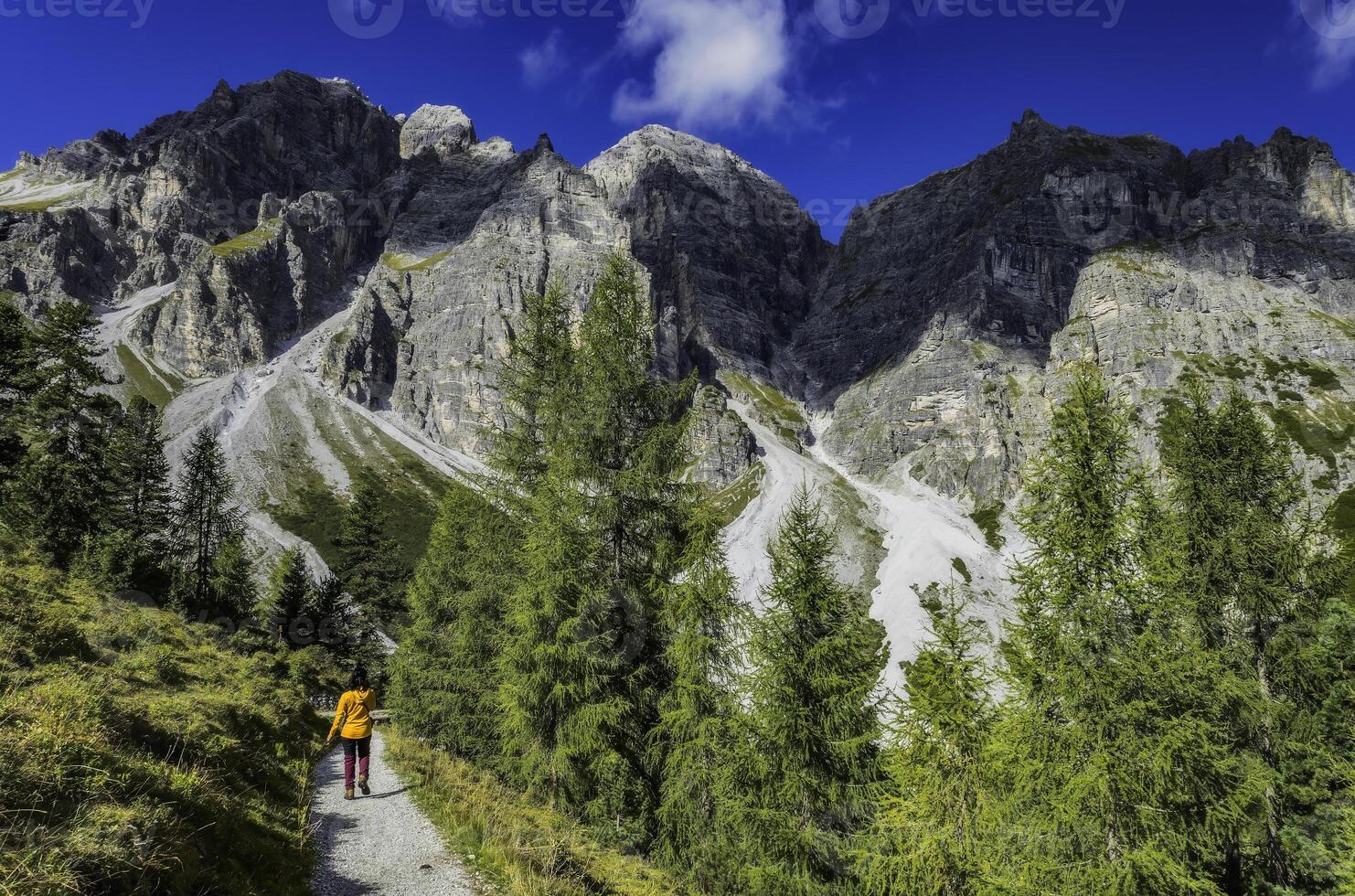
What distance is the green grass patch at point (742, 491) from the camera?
515 feet

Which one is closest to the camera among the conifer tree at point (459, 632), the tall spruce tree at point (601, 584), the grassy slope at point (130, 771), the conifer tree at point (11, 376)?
the grassy slope at point (130, 771)

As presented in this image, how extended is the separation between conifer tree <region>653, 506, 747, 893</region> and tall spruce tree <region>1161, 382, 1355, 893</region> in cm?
1199

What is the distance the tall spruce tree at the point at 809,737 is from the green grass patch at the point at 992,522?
13440 centimetres

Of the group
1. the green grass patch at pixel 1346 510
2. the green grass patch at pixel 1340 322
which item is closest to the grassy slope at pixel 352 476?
the green grass patch at pixel 1346 510

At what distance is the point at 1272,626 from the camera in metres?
17.3

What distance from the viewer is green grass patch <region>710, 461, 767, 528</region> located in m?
157

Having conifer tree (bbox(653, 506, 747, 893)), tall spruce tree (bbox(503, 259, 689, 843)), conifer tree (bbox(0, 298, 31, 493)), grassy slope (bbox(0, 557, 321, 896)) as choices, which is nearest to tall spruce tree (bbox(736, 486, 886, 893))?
conifer tree (bbox(653, 506, 747, 893))

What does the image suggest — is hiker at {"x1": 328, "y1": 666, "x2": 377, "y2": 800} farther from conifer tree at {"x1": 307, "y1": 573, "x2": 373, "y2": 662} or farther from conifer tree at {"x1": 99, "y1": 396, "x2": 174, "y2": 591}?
conifer tree at {"x1": 307, "y1": 573, "x2": 373, "y2": 662}

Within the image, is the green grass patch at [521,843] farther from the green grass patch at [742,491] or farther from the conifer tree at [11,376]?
the green grass patch at [742,491]

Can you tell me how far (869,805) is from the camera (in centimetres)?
1273

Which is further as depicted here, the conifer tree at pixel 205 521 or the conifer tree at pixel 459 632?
the conifer tree at pixel 205 521

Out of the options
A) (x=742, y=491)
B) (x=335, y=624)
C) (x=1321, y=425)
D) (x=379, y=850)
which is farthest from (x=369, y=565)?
(x=1321, y=425)

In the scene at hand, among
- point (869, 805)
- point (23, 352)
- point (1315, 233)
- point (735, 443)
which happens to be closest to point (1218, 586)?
point (869, 805)

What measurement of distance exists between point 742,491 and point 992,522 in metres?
60.9
